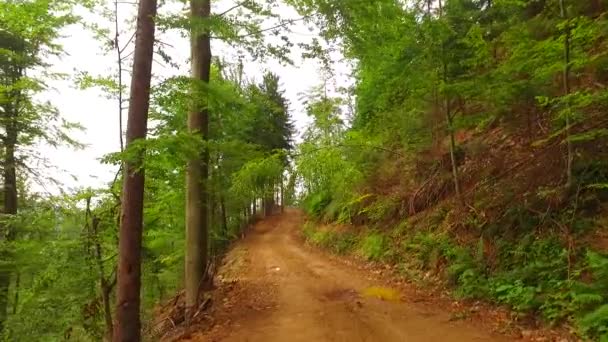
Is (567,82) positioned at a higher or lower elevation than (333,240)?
higher

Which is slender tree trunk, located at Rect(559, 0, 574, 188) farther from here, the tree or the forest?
the tree

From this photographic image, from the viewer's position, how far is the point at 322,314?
8.19m

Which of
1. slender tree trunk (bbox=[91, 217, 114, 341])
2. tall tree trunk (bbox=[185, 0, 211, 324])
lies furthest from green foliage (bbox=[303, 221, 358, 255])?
slender tree trunk (bbox=[91, 217, 114, 341])

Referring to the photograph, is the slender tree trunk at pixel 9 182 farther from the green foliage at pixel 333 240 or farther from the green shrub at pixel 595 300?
the green shrub at pixel 595 300

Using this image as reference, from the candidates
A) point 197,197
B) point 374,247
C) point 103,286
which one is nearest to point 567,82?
point 197,197

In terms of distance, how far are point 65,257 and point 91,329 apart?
1582 mm

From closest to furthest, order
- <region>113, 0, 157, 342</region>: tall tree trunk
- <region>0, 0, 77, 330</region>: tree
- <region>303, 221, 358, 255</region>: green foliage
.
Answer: <region>113, 0, 157, 342</region>: tall tree trunk → <region>0, 0, 77, 330</region>: tree → <region>303, 221, 358, 255</region>: green foliage

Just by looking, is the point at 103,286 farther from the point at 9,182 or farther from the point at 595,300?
the point at 9,182

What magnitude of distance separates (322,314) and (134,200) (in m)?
3.85

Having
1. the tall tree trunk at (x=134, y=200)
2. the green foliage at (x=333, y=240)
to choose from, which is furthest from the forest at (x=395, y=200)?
the green foliage at (x=333, y=240)

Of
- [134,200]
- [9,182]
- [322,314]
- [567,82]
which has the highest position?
[567,82]

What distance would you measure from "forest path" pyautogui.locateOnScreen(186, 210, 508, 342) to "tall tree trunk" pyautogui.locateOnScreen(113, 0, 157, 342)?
1228 mm

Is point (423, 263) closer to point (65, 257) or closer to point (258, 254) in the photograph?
point (65, 257)

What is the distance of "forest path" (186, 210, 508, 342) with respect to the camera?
6.74 metres
